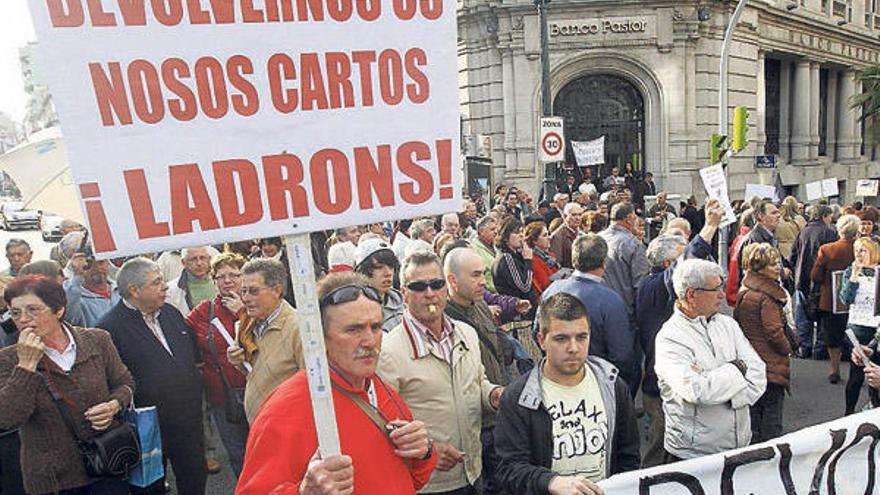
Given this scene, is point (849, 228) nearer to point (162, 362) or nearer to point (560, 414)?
point (560, 414)

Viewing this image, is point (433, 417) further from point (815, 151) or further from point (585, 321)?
point (815, 151)

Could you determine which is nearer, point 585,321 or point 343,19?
point 343,19

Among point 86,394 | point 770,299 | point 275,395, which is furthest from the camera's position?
point 770,299

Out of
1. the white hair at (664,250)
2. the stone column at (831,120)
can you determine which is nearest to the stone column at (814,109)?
the stone column at (831,120)

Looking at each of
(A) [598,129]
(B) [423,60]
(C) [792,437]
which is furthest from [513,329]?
(A) [598,129]

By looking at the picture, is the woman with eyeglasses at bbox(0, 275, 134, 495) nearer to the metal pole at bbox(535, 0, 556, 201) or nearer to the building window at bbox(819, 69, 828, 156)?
the metal pole at bbox(535, 0, 556, 201)

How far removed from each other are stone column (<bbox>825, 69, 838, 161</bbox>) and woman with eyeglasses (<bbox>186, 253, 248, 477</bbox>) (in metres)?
31.1

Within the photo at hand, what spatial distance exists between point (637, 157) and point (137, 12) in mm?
19032

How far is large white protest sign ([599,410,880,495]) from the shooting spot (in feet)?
9.43

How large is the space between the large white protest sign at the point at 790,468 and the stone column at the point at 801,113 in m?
25.4

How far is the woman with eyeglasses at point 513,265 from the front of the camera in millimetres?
5598

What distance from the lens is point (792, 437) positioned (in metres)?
3.08

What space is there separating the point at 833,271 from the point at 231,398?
5772mm

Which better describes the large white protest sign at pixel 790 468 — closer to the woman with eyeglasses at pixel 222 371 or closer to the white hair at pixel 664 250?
the white hair at pixel 664 250
